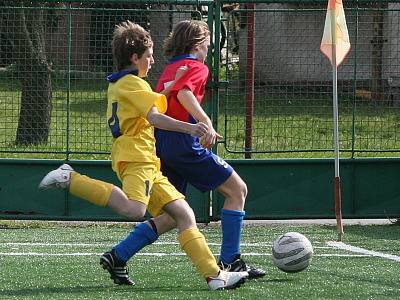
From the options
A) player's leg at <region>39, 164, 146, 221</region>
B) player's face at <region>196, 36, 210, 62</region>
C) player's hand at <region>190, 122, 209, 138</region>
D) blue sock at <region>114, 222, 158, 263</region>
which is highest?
player's face at <region>196, 36, 210, 62</region>

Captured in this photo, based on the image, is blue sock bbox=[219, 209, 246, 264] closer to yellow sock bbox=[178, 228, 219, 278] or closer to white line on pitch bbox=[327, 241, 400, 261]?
yellow sock bbox=[178, 228, 219, 278]

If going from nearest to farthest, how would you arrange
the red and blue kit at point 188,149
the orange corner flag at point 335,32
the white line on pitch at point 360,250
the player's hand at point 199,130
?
the player's hand at point 199,130 < the red and blue kit at point 188,149 < the white line on pitch at point 360,250 < the orange corner flag at point 335,32

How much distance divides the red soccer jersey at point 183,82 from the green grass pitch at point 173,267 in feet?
3.56

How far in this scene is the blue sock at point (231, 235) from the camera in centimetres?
743

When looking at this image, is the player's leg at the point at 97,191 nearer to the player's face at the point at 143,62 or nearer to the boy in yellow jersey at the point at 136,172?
the boy in yellow jersey at the point at 136,172

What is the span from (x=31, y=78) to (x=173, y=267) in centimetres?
421

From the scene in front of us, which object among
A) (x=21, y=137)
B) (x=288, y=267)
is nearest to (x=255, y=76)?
(x=21, y=137)

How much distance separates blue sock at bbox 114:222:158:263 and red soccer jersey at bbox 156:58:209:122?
753 millimetres

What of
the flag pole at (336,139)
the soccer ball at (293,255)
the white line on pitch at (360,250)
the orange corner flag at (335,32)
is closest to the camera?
the soccer ball at (293,255)

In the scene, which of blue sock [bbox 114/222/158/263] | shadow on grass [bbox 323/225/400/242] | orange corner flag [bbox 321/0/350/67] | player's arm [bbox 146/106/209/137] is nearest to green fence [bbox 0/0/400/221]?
shadow on grass [bbox 323/225/400/242]

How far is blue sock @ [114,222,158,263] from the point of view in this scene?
718 centimetres

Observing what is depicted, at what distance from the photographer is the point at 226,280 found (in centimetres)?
688

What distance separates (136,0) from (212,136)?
185 inches

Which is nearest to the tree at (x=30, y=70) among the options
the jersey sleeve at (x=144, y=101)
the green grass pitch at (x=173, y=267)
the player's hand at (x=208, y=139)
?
the green grass pitch at (x=173, y=267)
